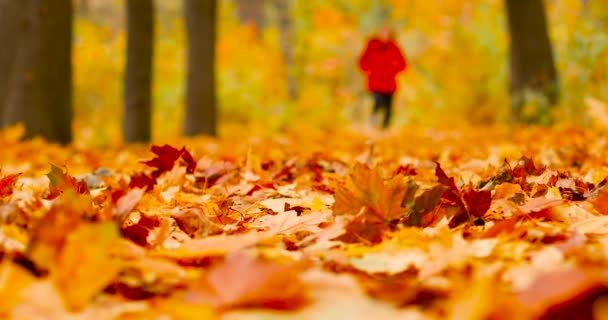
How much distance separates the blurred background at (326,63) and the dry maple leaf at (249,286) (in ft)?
24.9

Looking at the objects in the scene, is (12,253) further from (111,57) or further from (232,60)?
(232,60)

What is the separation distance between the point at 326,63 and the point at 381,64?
11645 mm

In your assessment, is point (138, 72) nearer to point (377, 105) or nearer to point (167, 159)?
point (377, 105)

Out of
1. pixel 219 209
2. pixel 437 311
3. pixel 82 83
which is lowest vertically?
pixel 82 83

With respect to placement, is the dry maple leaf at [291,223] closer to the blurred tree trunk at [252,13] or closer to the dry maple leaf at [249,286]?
the dry maple leaf at [249,286]

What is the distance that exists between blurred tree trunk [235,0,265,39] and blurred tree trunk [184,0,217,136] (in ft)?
49.7

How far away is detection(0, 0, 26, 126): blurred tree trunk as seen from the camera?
700 centimetres

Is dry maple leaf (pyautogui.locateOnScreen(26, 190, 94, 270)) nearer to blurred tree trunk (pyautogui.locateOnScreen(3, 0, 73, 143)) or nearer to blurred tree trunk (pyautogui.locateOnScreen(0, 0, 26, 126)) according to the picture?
blurred tree trunk (pyautogui.locateOnScreen(3, 0, 73, 143))

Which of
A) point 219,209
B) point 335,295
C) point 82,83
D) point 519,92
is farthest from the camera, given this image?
point 82,83

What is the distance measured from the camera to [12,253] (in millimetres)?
1178

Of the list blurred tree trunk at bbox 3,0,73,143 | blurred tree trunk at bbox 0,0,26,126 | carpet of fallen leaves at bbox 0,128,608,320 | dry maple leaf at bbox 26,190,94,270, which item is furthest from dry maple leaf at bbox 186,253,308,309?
blurred tree trunk at bbox 0,0,26,126

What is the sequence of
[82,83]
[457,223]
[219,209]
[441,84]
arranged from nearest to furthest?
[457,223], [219,209], [441,84], [82,83]

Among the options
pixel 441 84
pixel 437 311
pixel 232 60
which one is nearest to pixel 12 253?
pixel 437 311

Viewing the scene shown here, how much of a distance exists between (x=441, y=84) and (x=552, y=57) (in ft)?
21.8
